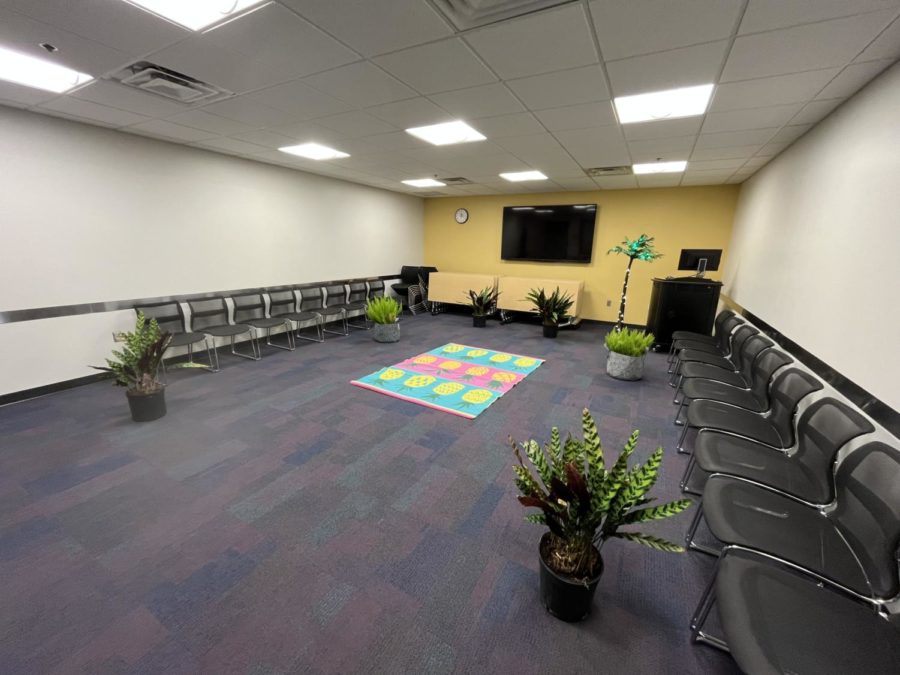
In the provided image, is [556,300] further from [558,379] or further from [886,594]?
[886,594]

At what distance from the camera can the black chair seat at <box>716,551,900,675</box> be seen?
3.08ft

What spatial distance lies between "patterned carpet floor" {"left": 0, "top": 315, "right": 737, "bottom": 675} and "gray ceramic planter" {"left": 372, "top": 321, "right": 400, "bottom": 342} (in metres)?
2.27

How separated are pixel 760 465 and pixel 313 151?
5.04m

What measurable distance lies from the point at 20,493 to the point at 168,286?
2787 mm

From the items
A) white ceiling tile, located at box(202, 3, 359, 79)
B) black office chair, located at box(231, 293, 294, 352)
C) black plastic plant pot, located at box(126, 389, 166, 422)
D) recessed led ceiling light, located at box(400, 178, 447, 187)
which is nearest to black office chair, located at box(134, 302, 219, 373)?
black office chair, located at box(231, 293, 294, 352)

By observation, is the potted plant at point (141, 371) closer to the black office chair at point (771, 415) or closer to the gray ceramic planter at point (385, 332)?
the gray ceramic planter at point (385, 332)

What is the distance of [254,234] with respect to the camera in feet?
17.1

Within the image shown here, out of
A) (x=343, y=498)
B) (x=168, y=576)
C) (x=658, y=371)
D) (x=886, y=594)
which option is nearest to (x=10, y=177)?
(x=168, y=576)

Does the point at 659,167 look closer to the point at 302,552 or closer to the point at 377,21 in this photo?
the point at 377,21

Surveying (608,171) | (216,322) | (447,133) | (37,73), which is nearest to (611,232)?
(608,171)

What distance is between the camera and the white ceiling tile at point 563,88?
2259mm

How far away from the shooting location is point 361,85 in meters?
2.48

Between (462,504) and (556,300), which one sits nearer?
(462,504)

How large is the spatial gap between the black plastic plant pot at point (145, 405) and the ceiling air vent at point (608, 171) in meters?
5.49
